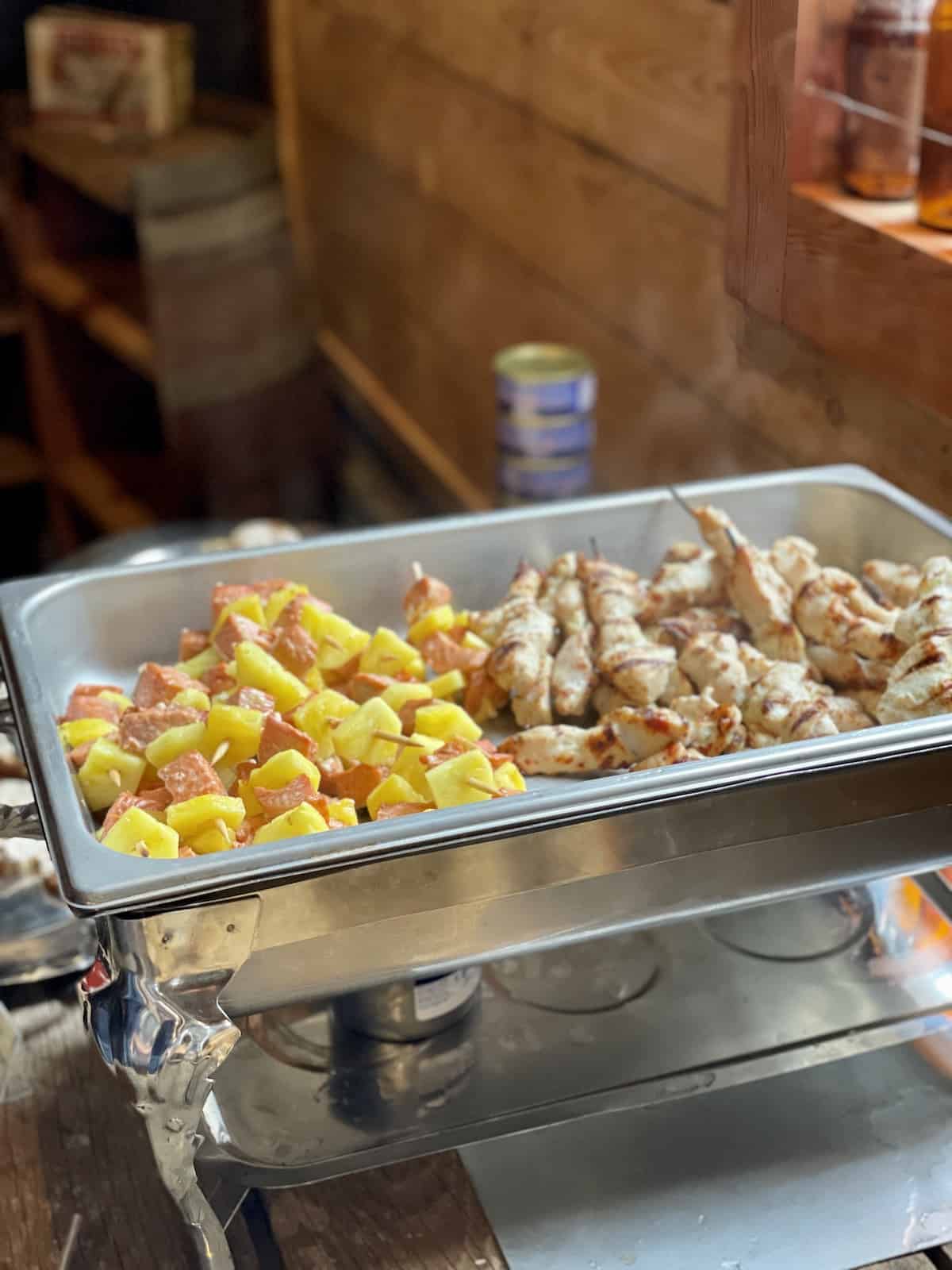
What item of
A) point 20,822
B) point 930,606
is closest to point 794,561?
point 930,606

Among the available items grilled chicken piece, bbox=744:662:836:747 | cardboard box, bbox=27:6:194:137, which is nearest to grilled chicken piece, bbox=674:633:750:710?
grilled chicken piece, bbox=744:662:836:747

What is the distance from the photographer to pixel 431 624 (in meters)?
1.08

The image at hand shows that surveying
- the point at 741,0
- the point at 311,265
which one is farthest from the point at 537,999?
the point at 311,265

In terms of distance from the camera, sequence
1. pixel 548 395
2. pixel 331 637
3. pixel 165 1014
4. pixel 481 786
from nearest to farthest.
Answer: pixel 165 1014
pixel 481 786
pixel 331 637
pixel 548 395

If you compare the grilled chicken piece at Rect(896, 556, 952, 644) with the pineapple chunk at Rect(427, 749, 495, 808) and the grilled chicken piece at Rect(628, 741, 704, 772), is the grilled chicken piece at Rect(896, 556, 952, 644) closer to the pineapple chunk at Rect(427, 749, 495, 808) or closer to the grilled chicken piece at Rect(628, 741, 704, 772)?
the grilled chicken piece at Rect(628, 741, 704, 772)

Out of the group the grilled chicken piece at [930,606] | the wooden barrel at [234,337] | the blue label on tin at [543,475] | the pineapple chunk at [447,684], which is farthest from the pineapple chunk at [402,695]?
the wooden barrel at [234,337]

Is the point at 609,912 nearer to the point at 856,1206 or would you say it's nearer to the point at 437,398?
the point at 856,1206

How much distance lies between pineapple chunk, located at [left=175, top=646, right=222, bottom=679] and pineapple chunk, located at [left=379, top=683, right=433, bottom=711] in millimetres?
146

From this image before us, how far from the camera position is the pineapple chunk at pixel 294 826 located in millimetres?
820

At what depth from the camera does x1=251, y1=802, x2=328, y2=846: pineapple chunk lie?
2.69 ft

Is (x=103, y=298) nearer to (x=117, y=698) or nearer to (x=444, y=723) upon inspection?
(x=117, y=698)

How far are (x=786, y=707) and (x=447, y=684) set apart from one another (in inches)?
9.7

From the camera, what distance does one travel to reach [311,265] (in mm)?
3223

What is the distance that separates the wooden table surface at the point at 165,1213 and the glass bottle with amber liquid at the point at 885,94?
734 mm
